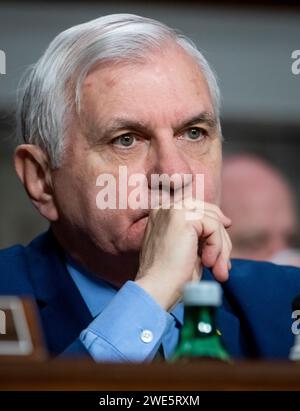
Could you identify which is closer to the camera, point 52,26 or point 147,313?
point 147,313

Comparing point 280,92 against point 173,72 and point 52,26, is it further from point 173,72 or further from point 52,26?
point 52,26

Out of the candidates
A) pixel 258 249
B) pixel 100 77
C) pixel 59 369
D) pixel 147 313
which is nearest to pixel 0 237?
pixel 100 77

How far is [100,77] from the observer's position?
6.48ft

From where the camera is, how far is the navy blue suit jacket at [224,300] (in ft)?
6.39

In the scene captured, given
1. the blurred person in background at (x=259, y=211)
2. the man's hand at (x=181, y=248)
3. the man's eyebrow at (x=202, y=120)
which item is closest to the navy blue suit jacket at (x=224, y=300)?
the man's hand at (x=181, y=248)

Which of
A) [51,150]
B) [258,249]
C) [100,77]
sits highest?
[100,77]

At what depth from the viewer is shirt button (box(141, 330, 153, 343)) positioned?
165 cm

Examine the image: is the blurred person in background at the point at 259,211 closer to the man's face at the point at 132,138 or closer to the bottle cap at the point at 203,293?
the man's face at the point at 132,138

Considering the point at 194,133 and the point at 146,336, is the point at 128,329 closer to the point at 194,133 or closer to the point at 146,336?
the point at 146,336

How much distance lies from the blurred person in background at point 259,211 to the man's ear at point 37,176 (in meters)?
0.62

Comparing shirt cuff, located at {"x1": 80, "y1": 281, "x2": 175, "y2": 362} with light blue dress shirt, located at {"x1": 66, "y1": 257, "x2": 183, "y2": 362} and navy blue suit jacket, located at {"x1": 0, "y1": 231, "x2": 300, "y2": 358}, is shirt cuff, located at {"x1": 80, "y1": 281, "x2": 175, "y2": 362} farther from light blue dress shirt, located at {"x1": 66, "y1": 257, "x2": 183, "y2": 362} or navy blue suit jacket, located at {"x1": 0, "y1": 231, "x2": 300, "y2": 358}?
navy blue suit jacket, located at {"x1": 0, "y1": 231, "x2": 300, "y2": 358}

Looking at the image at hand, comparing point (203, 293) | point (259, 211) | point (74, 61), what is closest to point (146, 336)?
point (203, 293)

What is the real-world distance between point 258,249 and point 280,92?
1.87 feet

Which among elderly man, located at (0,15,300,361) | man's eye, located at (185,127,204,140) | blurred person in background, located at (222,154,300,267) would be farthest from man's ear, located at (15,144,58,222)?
blurred person in background, located at (222,154,300,267)
